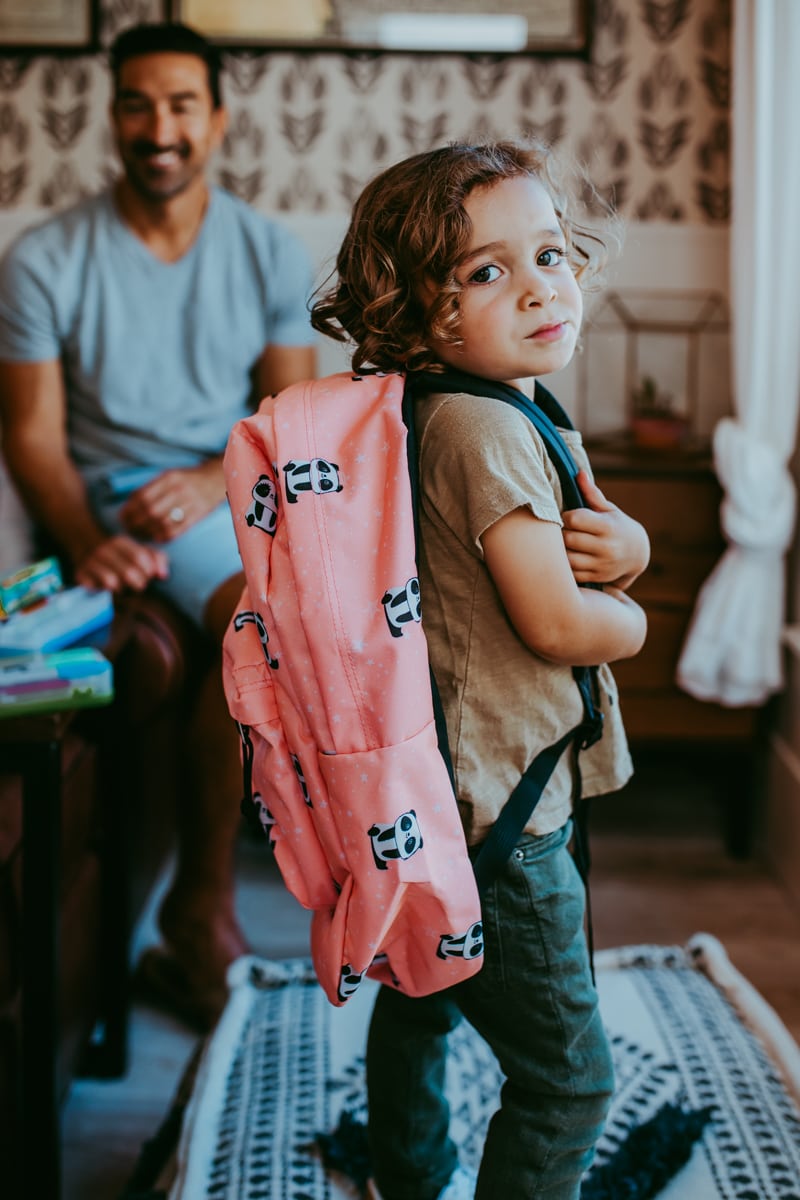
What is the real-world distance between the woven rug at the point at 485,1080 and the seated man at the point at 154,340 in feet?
1.24

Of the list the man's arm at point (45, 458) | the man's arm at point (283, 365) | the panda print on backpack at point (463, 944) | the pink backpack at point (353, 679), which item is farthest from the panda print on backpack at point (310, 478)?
the man's arm at point (283, 365)

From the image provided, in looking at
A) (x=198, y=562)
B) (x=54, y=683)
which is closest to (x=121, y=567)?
(x=198, y=562)

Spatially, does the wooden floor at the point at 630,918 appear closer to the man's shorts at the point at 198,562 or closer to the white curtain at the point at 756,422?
the white curtain at the point at 756,422

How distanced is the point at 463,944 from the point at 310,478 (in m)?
0.39

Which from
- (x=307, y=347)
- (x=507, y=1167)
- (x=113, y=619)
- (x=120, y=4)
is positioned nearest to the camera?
(x=507, y=1167)

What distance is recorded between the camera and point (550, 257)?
98cm

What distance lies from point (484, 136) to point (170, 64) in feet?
4.15

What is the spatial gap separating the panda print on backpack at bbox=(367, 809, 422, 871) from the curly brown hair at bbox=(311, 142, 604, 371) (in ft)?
1.26

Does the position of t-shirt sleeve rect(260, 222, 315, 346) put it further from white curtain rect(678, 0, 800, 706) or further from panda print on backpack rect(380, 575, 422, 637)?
panda print on backpack rect(380, 575, 422, 637)

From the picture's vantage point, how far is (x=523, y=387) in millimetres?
1048

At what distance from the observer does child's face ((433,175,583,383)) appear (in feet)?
3.09

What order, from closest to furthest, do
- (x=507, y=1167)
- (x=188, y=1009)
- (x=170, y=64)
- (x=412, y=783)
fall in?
(x=412, y=783) → (x=507, y=1167) → (x=188, y=1009) → (x=170, y=64)

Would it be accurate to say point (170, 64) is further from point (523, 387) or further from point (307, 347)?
point (523, 387)

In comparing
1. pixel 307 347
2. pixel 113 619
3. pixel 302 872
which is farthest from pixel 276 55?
pixel 302 872
